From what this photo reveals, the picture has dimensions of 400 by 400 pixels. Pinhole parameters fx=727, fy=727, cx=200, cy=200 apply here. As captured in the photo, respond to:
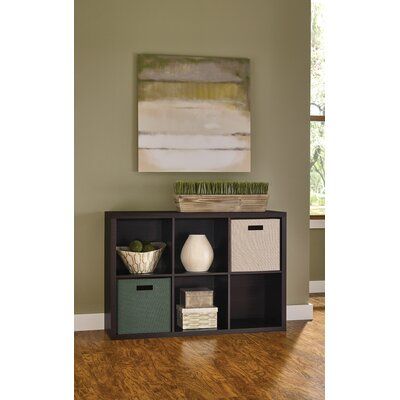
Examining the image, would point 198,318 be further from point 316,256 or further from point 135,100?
point 316,256

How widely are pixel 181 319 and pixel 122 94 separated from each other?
155cm

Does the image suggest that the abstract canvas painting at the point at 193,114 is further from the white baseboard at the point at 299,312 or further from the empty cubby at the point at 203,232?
the white baseboard at the point at 299,312

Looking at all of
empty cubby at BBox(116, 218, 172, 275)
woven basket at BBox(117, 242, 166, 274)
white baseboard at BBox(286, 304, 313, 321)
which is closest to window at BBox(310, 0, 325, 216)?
white baseboard at BBox(286, 304, 313, 321)

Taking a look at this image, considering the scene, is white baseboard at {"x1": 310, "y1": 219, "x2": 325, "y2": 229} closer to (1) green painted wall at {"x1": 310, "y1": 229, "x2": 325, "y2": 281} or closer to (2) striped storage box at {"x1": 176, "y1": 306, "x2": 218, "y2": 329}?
(1) green painted wall at {"x1": 310, "y1": 229, "x2": 325, "y2": 281}

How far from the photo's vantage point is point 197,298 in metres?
4.69

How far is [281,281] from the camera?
4.82 meters

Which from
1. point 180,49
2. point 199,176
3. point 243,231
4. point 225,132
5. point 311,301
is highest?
point 180,49

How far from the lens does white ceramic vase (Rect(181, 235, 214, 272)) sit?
15.3ft

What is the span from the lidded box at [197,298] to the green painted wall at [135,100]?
61 centimetres

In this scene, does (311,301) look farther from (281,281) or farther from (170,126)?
(170,126)

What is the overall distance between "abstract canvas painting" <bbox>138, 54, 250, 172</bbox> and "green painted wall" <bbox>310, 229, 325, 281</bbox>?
1.65 meters

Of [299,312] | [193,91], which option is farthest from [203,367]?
[193,91]

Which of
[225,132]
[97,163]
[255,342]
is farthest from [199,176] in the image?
[255,342]
